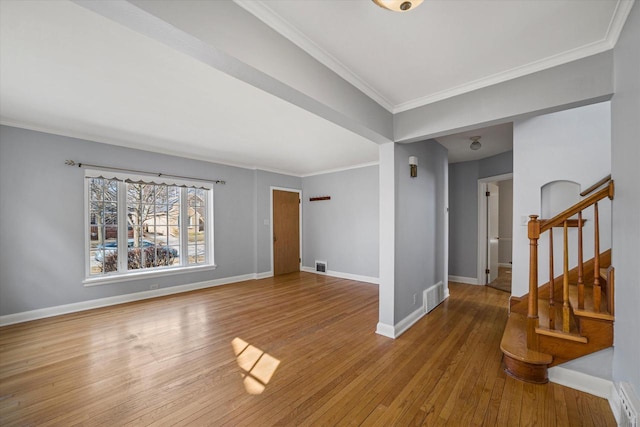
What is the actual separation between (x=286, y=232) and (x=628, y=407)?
18.5 feet

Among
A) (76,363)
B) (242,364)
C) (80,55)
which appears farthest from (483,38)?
(76,363)

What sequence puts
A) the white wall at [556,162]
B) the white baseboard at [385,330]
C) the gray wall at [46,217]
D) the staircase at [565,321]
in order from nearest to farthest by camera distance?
the staircase at [565,321], the white wall at [556,162], the white baseboard at [385,330], the gray wall at [46,217]

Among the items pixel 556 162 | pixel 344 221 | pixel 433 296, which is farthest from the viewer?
pixel 344 221

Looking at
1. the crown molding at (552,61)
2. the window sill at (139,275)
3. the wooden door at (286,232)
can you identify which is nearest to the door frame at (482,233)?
the crown molding at (552,61)

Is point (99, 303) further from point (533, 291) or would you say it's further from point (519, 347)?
point (533, 291)

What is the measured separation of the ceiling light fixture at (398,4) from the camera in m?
1.32

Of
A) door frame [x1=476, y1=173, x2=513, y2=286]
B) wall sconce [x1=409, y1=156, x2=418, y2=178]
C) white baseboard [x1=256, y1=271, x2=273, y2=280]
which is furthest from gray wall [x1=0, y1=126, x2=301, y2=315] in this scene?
door frame [x1=476, y1=173, x2=513, y2=286]

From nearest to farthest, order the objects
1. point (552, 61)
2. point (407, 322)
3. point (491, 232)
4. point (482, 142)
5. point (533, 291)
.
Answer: point (552, 61) < point (533, 291) < point (407, 322) < point (482, 142) < point (491, 232)

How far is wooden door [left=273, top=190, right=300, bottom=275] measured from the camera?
6227 mm

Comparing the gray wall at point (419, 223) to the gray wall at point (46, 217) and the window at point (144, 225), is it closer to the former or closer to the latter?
the window at point (144, 225)

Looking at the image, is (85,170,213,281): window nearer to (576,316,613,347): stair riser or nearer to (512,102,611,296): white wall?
(512,102,611,296): white wall

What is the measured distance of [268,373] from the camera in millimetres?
2184

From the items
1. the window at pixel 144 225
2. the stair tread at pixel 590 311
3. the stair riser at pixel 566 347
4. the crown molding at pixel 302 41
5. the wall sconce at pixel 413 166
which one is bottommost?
the stair riser at pixel 566 347

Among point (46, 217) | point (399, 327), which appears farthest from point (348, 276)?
point (46, 217)
